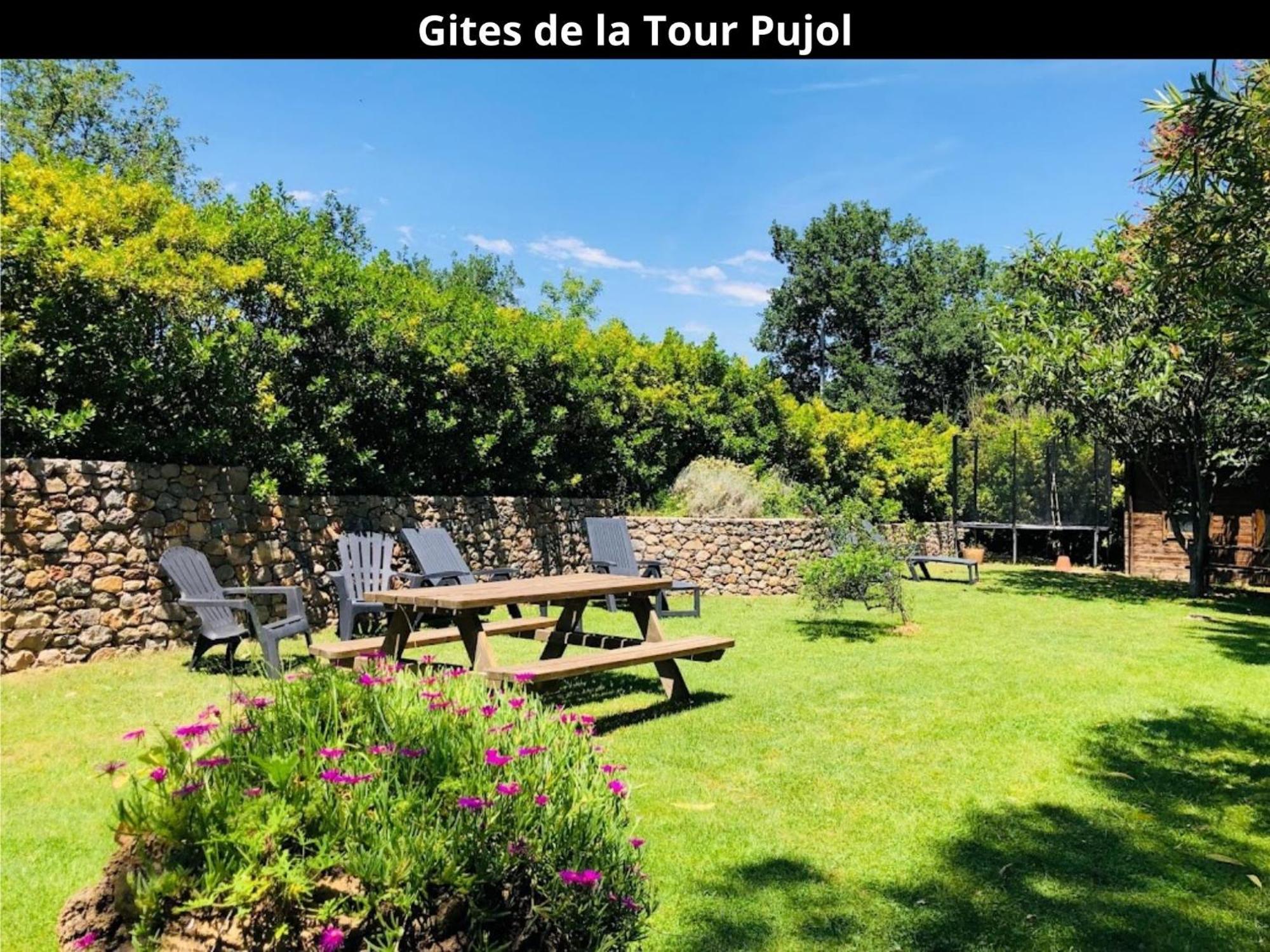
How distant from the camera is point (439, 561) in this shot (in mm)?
8781

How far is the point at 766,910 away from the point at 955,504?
56.0ft

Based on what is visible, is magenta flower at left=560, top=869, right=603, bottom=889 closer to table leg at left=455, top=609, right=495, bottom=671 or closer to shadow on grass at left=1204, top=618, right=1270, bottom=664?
table leg at left=455, top=609, right=495, bottom=671

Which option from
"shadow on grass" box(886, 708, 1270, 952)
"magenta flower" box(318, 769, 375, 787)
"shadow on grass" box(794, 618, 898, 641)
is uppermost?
"magenta flower" box(318, 769, 375, 787)

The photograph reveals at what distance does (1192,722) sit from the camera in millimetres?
5305

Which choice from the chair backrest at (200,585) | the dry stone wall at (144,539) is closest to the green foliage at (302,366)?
the dry stone wall at (144,539)

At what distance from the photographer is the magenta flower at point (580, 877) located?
1752 millimetres

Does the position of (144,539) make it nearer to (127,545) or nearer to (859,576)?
(127,545)

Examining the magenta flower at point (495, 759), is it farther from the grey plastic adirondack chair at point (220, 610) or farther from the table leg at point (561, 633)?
the grey plastic adirondack chair at point (220, 610)

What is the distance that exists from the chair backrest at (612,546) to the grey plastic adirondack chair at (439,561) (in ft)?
4.08

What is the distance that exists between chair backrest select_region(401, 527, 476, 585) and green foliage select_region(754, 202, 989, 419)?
978 inches

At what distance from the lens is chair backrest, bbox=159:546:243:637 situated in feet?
20.3

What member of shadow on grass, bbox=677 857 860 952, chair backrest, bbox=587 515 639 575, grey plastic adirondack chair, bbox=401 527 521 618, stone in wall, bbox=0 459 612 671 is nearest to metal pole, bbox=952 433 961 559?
chair backrest, bbox=587 515 639 575

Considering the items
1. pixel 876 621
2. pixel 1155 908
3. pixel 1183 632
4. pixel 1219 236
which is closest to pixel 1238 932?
pixel 1155 908
